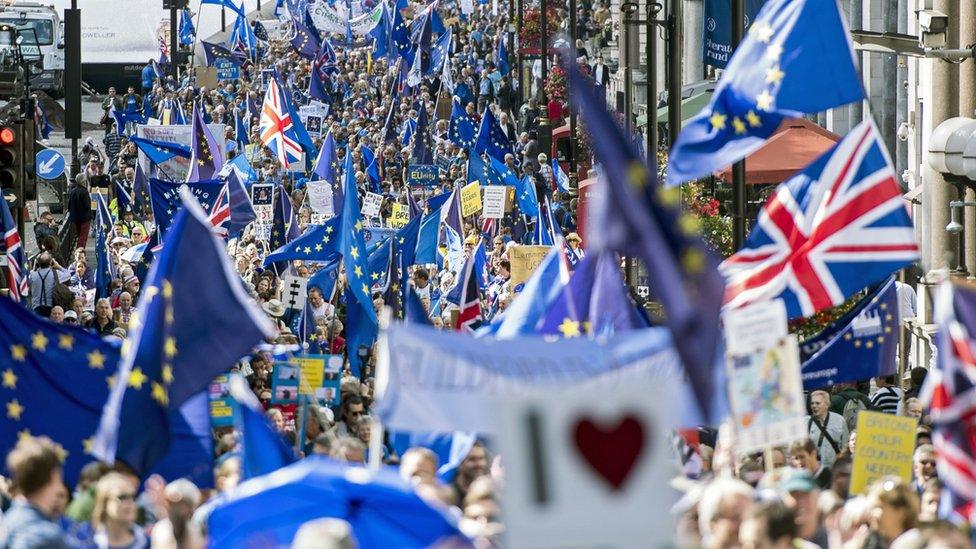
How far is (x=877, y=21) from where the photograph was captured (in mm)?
31828

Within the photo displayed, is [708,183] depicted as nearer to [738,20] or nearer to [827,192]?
[738,20]

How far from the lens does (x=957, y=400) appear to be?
8.24 m

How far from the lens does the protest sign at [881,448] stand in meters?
10.8

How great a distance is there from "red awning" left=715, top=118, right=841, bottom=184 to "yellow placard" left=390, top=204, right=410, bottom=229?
672 cm

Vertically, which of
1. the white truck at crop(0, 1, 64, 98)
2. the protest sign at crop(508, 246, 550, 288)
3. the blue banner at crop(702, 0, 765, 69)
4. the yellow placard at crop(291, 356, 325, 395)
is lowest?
the yellow placard at crop(291, 356, 325, 395)

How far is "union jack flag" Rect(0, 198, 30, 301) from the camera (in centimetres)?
1942

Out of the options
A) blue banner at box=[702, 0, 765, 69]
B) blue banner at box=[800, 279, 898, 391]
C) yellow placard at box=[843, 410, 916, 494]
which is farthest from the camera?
blue banner at box=[702, 0, 765, 69]

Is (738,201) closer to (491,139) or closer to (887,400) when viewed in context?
(887,400)

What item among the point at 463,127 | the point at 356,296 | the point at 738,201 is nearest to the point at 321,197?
the point at 463,127

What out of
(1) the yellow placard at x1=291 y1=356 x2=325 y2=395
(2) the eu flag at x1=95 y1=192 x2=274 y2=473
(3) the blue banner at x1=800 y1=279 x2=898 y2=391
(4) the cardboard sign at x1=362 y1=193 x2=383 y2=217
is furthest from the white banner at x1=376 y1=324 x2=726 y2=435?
(4) the cardboard sign at x1=362 y1=193 x2=383 y2=217

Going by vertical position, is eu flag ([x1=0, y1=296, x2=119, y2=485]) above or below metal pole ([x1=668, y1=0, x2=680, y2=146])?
below

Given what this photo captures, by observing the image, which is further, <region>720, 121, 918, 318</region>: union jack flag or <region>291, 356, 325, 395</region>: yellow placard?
<region>291, 356, 325, 395</region>: yellow placard

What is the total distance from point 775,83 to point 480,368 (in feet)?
16.5

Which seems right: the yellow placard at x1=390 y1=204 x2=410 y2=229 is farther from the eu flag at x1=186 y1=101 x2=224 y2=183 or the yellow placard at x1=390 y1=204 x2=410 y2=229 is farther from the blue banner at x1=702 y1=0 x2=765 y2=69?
the blue banner at x1=702 y1=0 x2=765 y2=69
